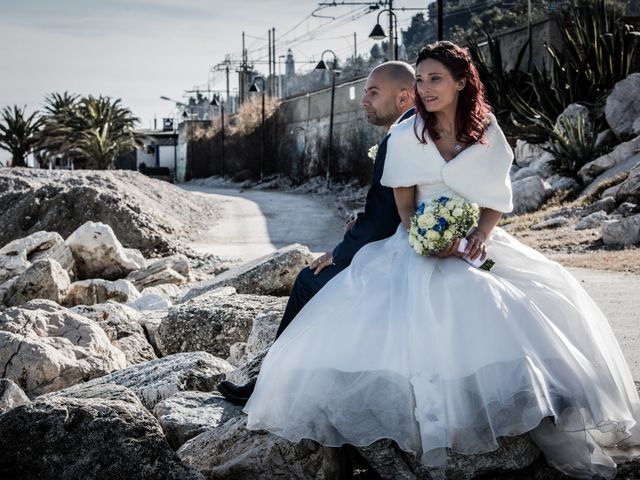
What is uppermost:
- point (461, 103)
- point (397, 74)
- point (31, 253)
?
point (397, 74)

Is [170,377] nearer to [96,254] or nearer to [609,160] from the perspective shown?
[96,254]

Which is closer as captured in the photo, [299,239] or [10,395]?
[10,395]

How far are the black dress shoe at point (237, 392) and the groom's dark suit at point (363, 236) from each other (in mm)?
470

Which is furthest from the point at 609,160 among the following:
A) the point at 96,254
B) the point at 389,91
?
the point at 389,91

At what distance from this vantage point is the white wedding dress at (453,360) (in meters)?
3.59

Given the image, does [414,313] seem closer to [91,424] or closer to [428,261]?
[428,261]

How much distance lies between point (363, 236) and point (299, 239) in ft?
52.1

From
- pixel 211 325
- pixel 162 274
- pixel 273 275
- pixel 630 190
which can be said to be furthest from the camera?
pixel 630 190

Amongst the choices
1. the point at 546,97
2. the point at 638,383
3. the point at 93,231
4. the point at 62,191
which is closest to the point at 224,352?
the point at 638,383

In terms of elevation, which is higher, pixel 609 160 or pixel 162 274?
pixel 609 160

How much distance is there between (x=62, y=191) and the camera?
2077 cm

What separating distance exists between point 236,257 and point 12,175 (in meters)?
9.08

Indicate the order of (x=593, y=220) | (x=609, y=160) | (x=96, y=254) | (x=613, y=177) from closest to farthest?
1. (x=96, y=254)
2. (x=593, y=220)
3. (x=613, y=177)
4. (x=609, y=160)

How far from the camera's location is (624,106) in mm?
19719
